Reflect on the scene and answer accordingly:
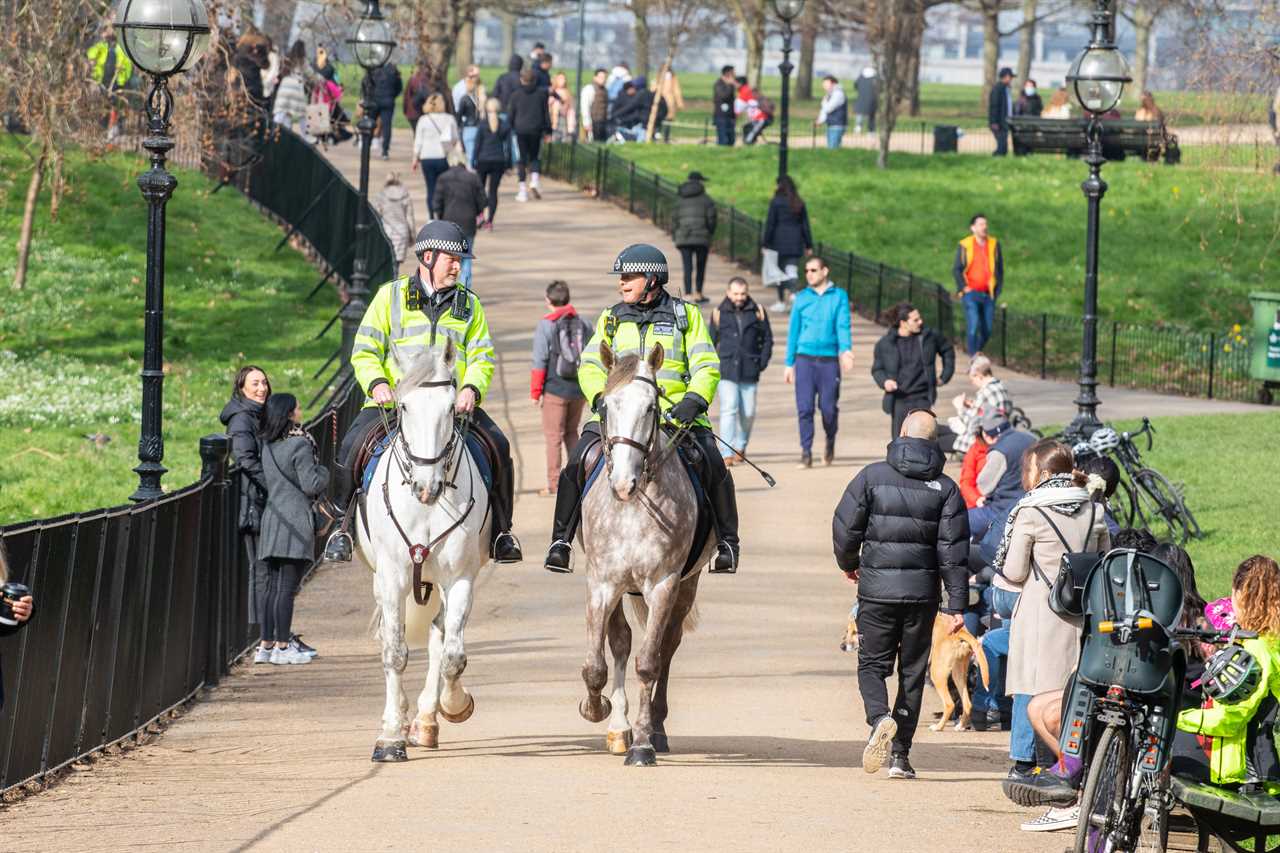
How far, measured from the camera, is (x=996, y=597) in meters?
12.5

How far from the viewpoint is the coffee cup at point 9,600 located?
325 inches

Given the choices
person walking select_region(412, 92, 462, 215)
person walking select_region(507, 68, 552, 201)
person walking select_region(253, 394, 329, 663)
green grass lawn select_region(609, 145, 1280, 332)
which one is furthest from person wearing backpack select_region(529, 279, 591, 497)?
person walking select_region(507, 68, 552, 201)

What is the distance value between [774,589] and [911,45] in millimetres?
33313

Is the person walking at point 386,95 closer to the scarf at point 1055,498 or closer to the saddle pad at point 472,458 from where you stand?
the saddle pad at point 472,458

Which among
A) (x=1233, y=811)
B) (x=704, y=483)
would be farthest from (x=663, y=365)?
(x=1233, y=811)

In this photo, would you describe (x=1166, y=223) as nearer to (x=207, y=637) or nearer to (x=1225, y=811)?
(x=207, y=637)

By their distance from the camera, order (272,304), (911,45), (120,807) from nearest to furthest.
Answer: (120,807) < (272,304) < (911,45)

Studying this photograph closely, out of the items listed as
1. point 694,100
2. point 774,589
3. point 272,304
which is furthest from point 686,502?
point 694,100

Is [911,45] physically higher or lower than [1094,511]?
higher

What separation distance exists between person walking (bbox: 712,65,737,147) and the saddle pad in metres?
36.6

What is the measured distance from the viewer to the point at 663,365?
11.7m

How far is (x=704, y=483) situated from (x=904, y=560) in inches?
47.6

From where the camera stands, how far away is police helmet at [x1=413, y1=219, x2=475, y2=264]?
11.8 metres

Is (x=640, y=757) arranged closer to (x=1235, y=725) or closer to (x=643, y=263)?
(x=643, y=263)
